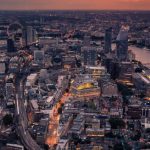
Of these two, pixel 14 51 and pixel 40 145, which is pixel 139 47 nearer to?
pixel 14 51

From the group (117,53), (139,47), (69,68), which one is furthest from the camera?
(139,47)

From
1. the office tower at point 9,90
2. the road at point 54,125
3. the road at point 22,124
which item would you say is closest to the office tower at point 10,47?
the road at point 22,124

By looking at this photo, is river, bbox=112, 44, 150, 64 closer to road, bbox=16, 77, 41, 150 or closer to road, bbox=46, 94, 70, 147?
road, bbox=16, 77, 41, 150

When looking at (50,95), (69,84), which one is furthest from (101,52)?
(50,95)

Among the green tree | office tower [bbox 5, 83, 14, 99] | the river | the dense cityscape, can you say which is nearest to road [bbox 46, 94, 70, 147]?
the dense cityscape

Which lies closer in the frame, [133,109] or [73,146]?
[73,146]

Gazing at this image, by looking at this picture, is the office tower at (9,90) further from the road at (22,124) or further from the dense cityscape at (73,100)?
the road at (22,124)

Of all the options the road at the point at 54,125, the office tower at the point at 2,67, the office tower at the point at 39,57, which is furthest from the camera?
the office tower at the point at 39,57

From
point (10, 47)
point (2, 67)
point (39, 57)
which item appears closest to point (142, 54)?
point (39, 57)
